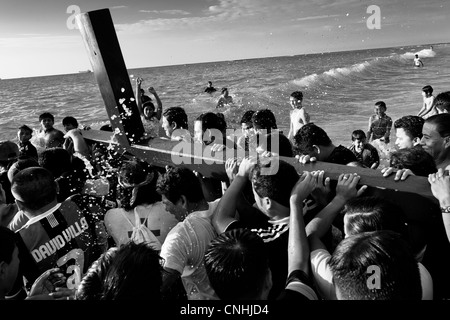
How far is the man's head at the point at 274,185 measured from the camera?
2016 mm

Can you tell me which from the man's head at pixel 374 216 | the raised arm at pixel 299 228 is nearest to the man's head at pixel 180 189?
the raised arm at pixel 299 228

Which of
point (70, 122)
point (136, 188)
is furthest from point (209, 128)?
point (70, 122)

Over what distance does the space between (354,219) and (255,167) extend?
1.98 feet

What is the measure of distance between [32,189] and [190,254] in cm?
112

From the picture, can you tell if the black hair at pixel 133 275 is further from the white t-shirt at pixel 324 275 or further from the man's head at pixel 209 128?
the man's head at pixel 209 128

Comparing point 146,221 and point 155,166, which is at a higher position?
point 155,166

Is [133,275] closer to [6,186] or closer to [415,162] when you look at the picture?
[415,162]

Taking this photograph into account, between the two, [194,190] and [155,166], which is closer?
[194,190]

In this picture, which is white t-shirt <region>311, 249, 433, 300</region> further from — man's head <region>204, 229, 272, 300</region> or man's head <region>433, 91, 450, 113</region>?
man's head <region>433, 91, 450, 113</region>

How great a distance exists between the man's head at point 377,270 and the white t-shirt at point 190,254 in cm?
80

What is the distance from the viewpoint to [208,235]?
2.07 m

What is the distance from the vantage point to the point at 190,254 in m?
2.01
